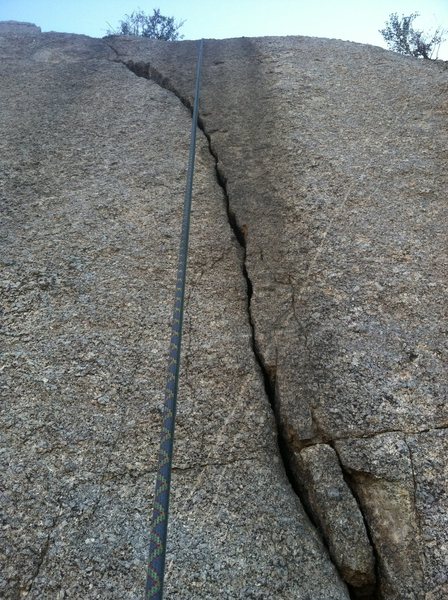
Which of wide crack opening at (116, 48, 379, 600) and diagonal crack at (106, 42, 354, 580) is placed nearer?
wide crack opening at (116, 48, 379, 600)

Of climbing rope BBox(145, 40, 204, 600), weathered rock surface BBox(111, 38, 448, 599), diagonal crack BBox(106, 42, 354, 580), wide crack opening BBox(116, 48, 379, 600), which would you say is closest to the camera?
climbing rope BBox(145, 40, 204, 600)

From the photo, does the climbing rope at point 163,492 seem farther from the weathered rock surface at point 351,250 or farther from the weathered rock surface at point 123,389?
the weathered rock surface at point 351,250

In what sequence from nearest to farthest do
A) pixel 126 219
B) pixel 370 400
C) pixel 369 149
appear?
pixel 370 400 → pixel 126 219 → pixel 369 149

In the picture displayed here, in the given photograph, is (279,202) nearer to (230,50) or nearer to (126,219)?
(126,219)

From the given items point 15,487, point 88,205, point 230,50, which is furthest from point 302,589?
point 230,50

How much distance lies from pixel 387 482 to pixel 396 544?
0.23 metres

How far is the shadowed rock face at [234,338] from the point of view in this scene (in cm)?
191

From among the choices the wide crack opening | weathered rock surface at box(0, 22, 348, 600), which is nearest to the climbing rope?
weathered rock surface at box(0, 22, 348, 600)

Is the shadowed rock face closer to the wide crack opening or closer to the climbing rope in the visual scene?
the wide crack opening

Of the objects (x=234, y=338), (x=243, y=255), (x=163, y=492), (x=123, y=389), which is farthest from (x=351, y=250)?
(x=163, y=492)

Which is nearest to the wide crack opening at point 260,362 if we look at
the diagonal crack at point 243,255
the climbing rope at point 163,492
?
the diagonal crack at point 243,255

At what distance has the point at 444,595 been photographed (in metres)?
1.76

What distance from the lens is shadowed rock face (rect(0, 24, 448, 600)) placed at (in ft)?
6.26

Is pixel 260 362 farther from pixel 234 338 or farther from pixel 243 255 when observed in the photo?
pixel 243 255
